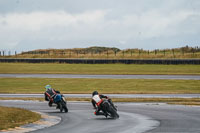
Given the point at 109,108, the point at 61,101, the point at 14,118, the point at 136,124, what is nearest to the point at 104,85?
the point at 61,101

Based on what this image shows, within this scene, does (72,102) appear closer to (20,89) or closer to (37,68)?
(20,89)

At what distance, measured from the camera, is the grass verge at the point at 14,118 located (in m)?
20.5

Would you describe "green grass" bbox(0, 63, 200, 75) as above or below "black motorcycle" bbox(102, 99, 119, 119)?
above

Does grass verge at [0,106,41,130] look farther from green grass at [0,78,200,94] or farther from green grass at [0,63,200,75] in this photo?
green grass at [0,63,200,75]

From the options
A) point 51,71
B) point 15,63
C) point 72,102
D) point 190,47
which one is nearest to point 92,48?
point 190,47

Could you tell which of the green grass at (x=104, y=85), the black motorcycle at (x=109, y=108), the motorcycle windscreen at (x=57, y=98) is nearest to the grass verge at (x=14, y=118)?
the black motorcycle at (x=109, y=108)

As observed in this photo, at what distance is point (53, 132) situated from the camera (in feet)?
60.6

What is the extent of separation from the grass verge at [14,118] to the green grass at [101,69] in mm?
50373

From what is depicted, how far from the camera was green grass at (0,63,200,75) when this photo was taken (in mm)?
75106

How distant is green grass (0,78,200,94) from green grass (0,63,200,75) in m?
13.2

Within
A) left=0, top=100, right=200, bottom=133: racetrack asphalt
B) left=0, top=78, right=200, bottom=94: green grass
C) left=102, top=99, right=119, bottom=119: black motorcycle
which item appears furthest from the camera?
left=0, top=78, right=200, bottom=94: green grass

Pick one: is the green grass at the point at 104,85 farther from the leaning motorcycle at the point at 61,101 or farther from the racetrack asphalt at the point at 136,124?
the racetrack asphalt at the point at 136,124

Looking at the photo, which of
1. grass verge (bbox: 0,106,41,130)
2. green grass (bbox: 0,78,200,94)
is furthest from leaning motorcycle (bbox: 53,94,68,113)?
green grass (bbox: 0,78,200,94)

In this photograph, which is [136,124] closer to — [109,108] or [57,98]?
[109,108]
